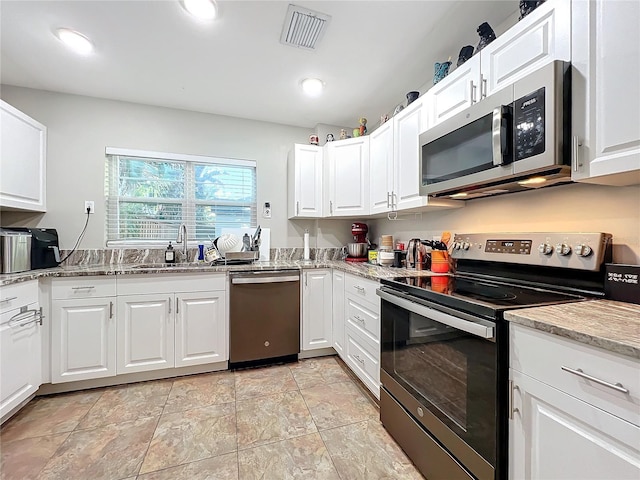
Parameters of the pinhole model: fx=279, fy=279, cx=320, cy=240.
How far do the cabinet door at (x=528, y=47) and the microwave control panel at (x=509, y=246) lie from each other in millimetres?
776

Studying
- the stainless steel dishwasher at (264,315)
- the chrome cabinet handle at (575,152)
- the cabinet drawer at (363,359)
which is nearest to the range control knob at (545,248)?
the chrome cabinet handle at (575,152)

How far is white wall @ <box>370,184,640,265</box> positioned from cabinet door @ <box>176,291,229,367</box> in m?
1.97

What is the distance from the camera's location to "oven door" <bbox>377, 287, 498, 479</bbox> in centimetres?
98

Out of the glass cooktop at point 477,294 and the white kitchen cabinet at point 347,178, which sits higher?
the white kitchen cabinet at point 347,178

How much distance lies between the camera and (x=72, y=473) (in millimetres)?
1347

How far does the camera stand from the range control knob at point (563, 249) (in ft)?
4.07

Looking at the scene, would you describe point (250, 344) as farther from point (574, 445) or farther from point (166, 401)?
point (574, 445)

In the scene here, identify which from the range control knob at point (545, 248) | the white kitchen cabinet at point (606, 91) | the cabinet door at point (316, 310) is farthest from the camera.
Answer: the cabinet door at point (316, 310)

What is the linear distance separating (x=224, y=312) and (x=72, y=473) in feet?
3.95

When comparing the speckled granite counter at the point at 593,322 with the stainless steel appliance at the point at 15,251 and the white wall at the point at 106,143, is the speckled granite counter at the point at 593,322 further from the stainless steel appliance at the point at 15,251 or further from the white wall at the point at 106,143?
the stainless steel appliance at the point at 15,251

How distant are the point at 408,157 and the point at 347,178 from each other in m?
0.81

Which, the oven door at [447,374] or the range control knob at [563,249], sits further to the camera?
the range control knob at [563,249]

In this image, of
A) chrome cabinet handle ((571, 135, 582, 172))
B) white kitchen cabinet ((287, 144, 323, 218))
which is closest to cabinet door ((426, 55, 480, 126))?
chrome cabinet handle ((571, 135, 582, 172))

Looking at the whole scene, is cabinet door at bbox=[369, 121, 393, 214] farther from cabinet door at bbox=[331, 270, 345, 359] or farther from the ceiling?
cabinet door at bbox=[331, 270, 345, 359]
